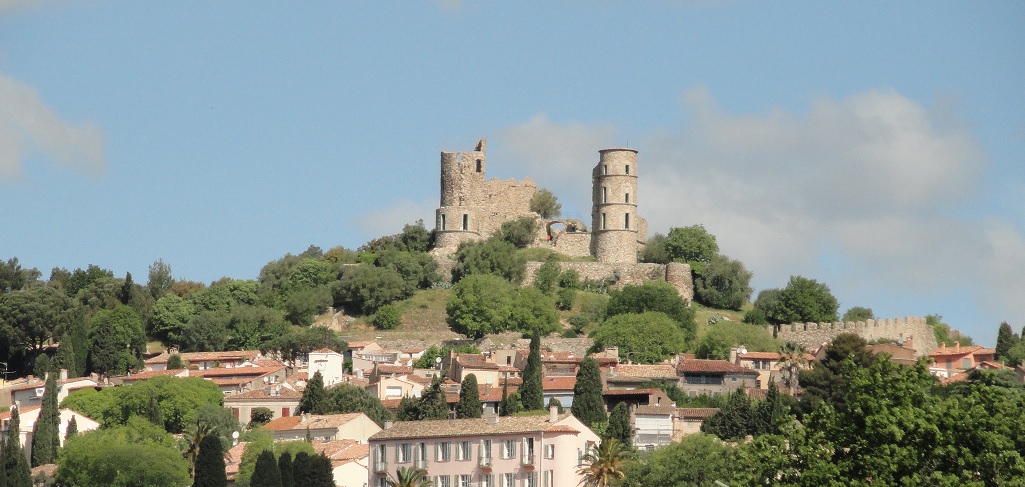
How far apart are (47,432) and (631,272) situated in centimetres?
3844

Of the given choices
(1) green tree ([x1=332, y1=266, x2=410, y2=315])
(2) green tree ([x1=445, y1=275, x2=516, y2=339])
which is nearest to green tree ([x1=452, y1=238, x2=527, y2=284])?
(1) green tree ([x1=332, y1=266, x2=410, y2=315])

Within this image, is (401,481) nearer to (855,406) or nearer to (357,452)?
(357,452)

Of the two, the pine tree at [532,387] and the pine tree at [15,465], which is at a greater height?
the pine tree at [532,387]

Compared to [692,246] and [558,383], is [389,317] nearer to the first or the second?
[692,246]

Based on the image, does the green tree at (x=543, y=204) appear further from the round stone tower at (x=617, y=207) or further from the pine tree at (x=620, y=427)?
the pine tree at (x=620, y=427)

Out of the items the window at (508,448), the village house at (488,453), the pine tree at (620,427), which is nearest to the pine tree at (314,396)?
the village house at (488,453)

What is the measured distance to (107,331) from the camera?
95.2 metres

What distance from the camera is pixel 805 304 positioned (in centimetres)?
10456

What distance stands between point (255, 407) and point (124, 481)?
42.3 feet

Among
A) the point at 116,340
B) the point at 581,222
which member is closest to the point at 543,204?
the point at 581,222

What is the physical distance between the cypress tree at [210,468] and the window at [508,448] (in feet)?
25.1

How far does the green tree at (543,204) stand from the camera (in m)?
116

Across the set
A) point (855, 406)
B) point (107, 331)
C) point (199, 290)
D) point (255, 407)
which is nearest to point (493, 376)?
point (255, 407)

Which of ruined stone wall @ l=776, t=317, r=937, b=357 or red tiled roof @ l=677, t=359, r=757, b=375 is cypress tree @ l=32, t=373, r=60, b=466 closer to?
red tiled roof @ l=677, t=359, r=757, b=375
